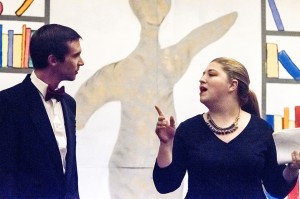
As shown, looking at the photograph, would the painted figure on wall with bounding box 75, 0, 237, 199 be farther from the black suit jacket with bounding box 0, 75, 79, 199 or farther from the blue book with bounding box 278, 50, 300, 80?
the black suit jacket with bounding box 0, 75, 79, 199

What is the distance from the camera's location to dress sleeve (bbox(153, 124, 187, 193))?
84.2 inches

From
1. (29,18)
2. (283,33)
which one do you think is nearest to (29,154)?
(29,18)

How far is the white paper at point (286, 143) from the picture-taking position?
6.80ft

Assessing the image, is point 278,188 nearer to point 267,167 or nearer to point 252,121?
point 267,167

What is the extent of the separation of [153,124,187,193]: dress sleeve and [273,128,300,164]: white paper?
0.31 metres

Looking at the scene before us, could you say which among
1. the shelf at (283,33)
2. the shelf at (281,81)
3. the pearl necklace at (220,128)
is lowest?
the pearl necklace at (220,128)

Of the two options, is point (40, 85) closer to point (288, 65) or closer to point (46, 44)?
point (46, 44)

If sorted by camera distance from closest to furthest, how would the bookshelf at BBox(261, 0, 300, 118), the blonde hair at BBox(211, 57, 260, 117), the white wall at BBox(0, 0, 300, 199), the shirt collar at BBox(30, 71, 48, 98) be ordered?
the shirt collar at BBox(30, 71, 48, 98)
the blonde hair at BBox(211, 57, 260, 117)
the white wall at BBox(0, 0, 300, 199)
the bookshelf at BBox(261, 0, 300, 118)

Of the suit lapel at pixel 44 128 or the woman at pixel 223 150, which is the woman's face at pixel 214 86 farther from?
the suit lapel at pixel 44 128

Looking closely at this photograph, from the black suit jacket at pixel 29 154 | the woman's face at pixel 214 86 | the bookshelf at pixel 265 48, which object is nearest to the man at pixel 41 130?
the black suit jacket at pixel 29 154

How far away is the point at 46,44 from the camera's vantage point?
2.10 m

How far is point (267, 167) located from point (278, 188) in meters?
0.08

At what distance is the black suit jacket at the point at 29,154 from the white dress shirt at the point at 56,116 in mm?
27

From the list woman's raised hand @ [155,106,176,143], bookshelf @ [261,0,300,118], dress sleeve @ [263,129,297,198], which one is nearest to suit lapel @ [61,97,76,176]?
woman's raised hand @ [155,106,176,143]
